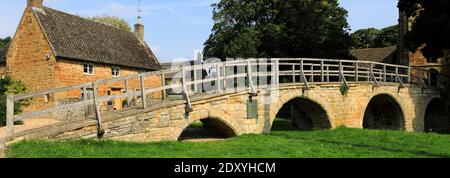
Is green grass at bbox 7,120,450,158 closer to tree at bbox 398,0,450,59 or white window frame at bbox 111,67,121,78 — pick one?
tree at bbox 398,0,450,59

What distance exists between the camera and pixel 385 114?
79.4 ft

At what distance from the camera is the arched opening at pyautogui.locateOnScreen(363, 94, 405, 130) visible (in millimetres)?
23031

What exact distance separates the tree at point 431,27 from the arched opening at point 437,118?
18.6ft

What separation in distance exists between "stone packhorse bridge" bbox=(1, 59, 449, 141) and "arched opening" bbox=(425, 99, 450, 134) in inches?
113

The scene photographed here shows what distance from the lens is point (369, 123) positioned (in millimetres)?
26016

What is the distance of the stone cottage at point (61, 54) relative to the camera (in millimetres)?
26703

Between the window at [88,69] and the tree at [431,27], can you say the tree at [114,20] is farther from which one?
the tree at [431,27]

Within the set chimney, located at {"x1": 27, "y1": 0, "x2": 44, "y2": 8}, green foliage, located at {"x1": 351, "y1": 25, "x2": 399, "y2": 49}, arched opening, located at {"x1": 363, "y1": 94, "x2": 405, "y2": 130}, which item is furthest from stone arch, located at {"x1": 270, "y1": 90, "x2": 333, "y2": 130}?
green foliage, located at {"x1": 351, "y1": 25, "x2": 399, "y2": 49}

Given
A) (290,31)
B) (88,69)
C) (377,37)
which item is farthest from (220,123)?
(377,37)

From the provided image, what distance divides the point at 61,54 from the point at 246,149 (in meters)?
19.8

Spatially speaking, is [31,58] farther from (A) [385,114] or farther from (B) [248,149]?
(A) [385,114]

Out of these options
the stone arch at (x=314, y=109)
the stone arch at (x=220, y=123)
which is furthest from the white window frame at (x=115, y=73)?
the stone arch at (x=220, y=123)
